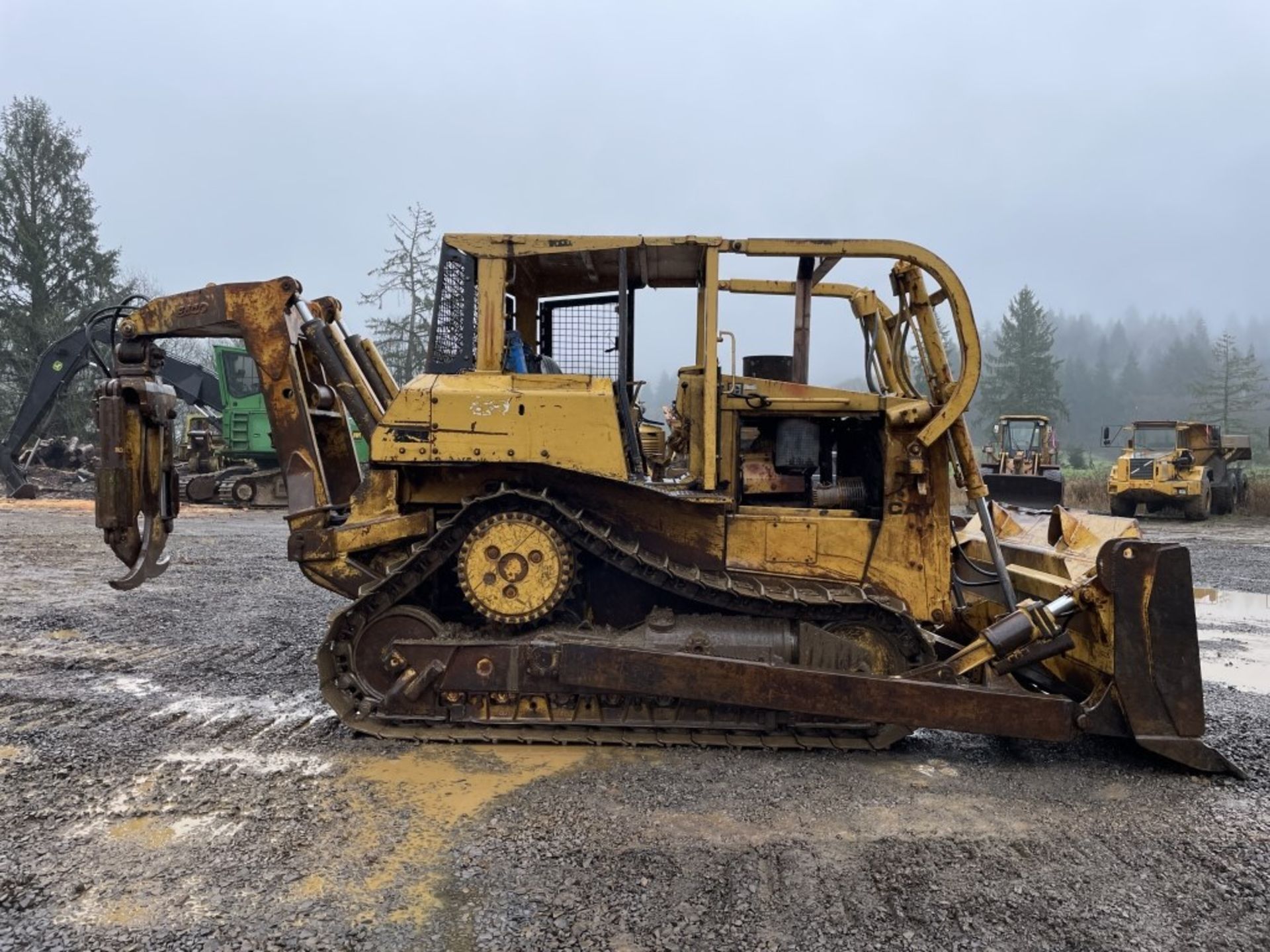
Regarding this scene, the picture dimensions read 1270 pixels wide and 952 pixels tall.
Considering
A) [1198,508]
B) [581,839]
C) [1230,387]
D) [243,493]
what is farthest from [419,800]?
[1230,387]

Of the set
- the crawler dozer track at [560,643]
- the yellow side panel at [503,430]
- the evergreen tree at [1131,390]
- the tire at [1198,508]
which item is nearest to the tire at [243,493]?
the crawler dozer track at [560,643]

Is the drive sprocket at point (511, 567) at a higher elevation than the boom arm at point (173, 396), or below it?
below

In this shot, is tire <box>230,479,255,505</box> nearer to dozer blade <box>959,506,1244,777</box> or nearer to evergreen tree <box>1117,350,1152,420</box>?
dozer blade <box>959,506,1244,777</box>

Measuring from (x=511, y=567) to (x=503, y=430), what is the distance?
30.7 inches

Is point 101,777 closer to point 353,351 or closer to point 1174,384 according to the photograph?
point 353,351

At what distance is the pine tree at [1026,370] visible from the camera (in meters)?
60.2

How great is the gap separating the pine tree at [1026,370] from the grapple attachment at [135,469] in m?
61.9

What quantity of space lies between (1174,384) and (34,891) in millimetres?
131215

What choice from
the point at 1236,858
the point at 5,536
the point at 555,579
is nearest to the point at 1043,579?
the point at 1236,858

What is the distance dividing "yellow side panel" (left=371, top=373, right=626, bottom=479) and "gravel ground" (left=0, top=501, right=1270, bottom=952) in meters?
1.64

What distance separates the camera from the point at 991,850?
3523mm

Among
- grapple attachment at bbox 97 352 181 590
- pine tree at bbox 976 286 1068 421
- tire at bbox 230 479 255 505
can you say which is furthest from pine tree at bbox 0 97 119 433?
pine tree at bbox 976 286 1068 421

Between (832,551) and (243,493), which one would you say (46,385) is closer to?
(243,493)

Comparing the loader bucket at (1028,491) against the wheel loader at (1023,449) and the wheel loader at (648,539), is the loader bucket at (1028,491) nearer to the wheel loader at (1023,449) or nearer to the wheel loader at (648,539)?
the wheel loader at (1023,449)
